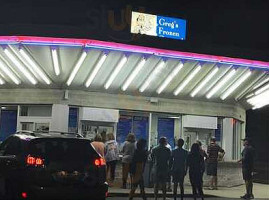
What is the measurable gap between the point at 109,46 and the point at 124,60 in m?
1.30

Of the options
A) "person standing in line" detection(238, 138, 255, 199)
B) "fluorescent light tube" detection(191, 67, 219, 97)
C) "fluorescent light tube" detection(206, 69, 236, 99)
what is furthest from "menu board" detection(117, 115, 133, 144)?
"person standing in line" detection(238, 138, 255, 199)

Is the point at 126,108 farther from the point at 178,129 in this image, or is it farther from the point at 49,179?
the point at 49,179

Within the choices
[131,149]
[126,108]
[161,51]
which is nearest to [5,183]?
[131,149]

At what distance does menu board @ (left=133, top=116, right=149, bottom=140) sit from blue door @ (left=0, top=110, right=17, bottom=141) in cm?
494

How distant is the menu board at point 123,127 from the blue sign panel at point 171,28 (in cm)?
392

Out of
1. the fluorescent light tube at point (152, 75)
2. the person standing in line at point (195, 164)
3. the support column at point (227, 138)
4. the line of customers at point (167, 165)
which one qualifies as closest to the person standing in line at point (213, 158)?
the fluorescent light tube at point (152, 75)

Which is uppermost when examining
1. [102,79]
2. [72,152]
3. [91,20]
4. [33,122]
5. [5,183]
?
[91,20]

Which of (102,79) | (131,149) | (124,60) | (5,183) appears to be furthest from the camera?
(102,79)

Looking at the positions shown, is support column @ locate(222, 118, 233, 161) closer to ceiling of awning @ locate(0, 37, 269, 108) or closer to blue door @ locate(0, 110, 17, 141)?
ceiling of awning @ locate(0, 37, 269, 108)

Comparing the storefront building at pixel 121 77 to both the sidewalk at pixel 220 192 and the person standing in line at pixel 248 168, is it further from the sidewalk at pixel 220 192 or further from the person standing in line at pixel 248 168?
the person standing in line at pixel 248 168

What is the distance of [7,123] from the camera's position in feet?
66.8

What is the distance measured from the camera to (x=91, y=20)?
715 inches

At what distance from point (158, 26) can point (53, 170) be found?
11005 millimetres

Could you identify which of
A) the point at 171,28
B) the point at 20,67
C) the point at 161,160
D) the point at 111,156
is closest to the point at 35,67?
the point at 20,67
